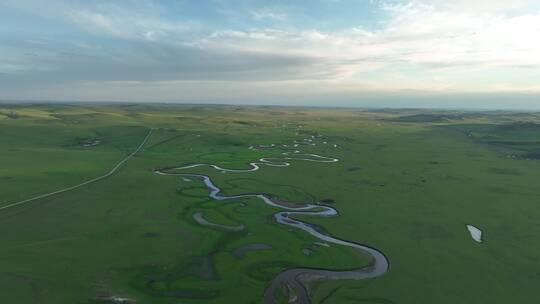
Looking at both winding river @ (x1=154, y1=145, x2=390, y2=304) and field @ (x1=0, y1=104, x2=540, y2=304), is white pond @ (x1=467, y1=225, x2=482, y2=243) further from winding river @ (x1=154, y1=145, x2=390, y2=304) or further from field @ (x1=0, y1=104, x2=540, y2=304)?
winding river @ (x1=154, y1=145, x2=390, y2=304)

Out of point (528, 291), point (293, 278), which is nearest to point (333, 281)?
point (293, 278)

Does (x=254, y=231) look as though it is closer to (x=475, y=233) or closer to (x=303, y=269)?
(x=303, y=269)

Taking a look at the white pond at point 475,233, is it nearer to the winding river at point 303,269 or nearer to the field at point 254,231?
the field at point 254,231

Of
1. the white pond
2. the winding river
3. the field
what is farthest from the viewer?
the white pond

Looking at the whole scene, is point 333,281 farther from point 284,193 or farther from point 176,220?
point 284,193

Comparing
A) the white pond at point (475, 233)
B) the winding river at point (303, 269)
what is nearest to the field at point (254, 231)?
the white pond at point (475, 233)

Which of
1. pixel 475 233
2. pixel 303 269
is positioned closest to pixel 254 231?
pixel 303 269

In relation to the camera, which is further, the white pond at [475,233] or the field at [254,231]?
the white pond at [475,233]

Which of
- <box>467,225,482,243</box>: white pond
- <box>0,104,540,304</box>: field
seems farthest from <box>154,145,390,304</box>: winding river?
<box>467,225,482,243</box>: white pond

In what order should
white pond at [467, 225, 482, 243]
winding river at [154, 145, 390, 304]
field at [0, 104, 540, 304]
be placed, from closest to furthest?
field at [0, 104, 540, 304] < winding river at [154, 145, 390, 304] < white pond at [467, 225, 482, 243]
